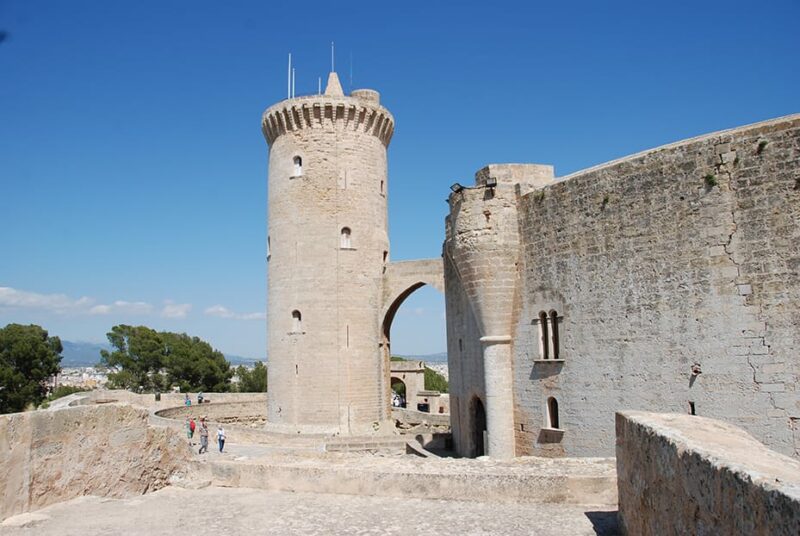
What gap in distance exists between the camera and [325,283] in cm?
2394

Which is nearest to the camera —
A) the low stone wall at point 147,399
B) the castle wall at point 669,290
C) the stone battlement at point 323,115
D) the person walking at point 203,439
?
the castle wall at point 669,290

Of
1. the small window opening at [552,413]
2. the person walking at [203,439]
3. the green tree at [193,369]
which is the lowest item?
the person walking at [203,439]

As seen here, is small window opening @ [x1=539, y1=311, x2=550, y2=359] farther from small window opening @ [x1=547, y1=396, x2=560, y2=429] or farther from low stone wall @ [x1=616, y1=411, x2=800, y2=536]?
low stone wall @ [x1=616, y1=411, x2=800, y2=536]

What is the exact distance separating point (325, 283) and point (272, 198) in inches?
164

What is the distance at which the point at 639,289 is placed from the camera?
1241cm

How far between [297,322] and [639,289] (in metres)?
14.5

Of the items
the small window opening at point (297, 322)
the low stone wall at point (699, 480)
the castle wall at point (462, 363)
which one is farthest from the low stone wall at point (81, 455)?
the small window opening at point (297, 322)

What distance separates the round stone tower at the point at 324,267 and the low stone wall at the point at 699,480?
1833 centimetres

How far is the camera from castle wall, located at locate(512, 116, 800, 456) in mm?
10375

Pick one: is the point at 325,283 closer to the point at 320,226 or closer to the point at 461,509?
the point at 320,226

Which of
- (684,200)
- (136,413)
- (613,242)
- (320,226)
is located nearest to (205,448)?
(320,226)

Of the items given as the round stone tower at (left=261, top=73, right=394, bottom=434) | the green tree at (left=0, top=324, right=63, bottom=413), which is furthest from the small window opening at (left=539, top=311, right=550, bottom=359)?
the green tree at (left=0, top=324, right=63, bottom=413)

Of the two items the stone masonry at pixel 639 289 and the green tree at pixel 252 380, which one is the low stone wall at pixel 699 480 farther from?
the green tree at pixel 252 380

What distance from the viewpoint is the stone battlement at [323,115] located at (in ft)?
80.5
